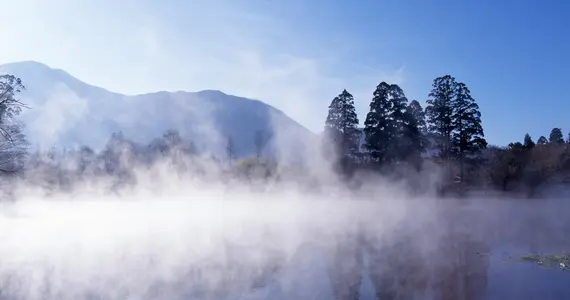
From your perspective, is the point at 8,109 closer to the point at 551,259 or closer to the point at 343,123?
the point at 551,259

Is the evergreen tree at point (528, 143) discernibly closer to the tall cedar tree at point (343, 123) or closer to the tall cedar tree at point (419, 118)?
the tall cedar tree at point (419, 118)

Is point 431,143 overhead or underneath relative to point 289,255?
A: overhead

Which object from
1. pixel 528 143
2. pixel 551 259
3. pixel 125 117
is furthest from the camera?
pixel 125 117

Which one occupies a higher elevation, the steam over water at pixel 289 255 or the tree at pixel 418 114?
the tree at pixel 418 114

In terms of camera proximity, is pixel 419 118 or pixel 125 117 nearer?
pixel 419 118

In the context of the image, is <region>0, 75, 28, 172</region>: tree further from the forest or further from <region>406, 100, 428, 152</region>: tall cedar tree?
<region>406, 100, 428, 152</region>: tall cedar tree

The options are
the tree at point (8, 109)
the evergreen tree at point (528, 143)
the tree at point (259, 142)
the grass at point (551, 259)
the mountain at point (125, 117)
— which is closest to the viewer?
the grass at point (551, 259)

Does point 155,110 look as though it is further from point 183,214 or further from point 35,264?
point 35,264

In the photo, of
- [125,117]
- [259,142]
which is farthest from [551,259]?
[125,117]

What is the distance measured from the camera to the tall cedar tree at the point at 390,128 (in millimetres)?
32344

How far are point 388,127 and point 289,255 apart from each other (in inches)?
951

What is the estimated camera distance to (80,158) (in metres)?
45.7

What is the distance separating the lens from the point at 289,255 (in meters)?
10.4

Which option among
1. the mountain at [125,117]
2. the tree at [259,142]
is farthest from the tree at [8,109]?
the mountain at [125,117]
